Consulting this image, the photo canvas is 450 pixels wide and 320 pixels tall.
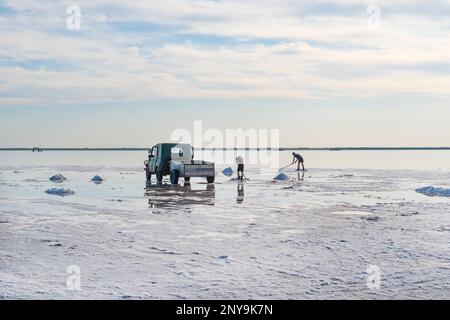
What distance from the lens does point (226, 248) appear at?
8922 mm

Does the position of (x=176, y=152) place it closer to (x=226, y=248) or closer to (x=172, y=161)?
(x=172, y=161)

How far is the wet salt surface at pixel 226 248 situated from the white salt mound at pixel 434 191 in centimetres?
265

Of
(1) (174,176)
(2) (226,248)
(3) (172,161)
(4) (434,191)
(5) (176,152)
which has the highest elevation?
(5) (176,152)

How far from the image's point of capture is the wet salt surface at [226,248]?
249 inches

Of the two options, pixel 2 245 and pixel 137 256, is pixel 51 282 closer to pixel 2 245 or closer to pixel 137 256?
pixel 137 256

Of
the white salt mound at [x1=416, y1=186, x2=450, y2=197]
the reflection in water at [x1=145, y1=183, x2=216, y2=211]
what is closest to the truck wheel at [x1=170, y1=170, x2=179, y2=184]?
the reflection in water at [x1=145, y1=183, x2=216, y2=211]

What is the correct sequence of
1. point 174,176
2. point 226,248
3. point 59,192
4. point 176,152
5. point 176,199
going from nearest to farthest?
point 226,248 < point 176,199 < point 59,192 < point 174,176 < point 176,152

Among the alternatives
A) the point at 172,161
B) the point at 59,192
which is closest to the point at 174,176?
the point at 172,161

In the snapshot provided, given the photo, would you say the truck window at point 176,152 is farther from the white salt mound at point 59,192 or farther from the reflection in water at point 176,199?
the white salt mound at point 59,192

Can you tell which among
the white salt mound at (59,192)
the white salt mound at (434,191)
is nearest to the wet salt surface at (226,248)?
the white salt mound at (434,191)

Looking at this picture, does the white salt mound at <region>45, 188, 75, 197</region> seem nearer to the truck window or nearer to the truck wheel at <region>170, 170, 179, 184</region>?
the truck wheel at <region>170, 170, 179, 184</region>

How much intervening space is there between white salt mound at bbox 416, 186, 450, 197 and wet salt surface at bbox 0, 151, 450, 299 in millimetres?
2654

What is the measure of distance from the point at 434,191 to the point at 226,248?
1439 centimetres
